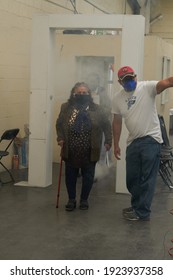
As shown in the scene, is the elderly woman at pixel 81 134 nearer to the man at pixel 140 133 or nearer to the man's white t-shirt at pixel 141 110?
the man at pixel 140 133

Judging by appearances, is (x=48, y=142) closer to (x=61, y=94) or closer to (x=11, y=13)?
(x=61, y=94)

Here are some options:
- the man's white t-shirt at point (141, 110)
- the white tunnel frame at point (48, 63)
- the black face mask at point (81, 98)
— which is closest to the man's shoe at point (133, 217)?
the man's white t-shirt at point (141, 110)

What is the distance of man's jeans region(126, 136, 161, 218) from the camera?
426 centimetres

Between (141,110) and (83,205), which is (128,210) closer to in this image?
(83,205)

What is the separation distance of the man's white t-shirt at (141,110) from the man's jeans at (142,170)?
0.25 ft

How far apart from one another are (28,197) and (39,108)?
1.06m

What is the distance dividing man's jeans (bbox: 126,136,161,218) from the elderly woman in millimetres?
390

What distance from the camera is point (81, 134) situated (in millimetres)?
4547

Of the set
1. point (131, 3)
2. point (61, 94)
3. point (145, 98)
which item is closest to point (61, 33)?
point (61, 94)

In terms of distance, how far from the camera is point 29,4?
22.7 ft

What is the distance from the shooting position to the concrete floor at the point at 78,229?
138 inches

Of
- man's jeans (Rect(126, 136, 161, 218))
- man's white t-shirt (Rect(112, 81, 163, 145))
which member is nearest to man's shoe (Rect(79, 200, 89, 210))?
man's jeans (Rect(126, 136, 161, 218))

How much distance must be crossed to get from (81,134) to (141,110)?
68 cm

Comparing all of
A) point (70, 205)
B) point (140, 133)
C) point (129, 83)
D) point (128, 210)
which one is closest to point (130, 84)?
point (129, 83)
